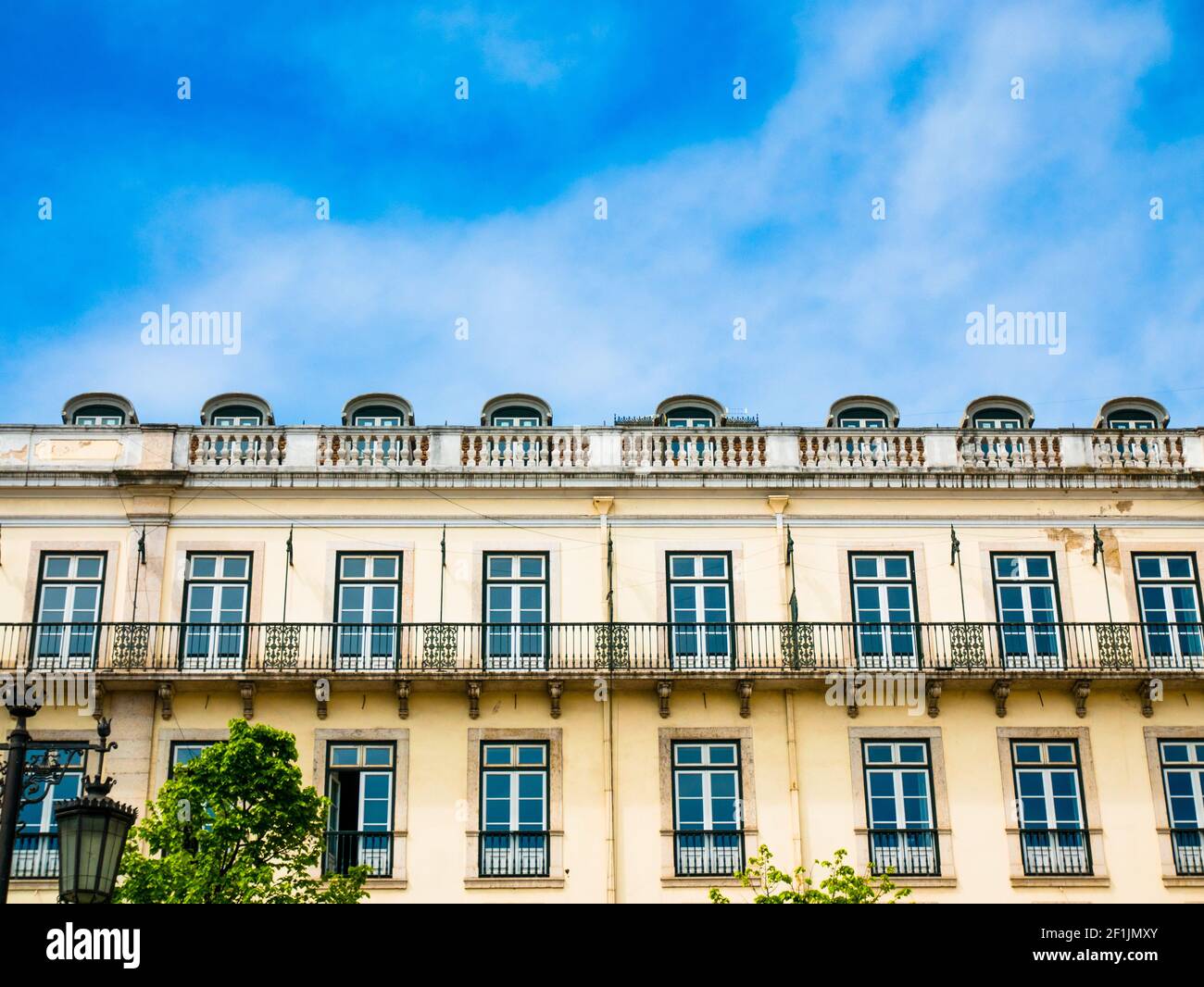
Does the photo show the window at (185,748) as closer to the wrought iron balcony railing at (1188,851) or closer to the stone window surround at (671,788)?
the stone window surround at (671,788)

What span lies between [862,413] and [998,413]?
2636mm

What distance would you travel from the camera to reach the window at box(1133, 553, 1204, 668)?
2744 centimetres

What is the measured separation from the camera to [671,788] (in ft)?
86.3

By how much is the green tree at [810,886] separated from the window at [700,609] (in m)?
3.56

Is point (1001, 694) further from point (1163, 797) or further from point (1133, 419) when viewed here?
point (1133, 419)

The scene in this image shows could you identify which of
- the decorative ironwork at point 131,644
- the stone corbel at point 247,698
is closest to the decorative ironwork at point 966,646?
the stone corbel at point 247,698

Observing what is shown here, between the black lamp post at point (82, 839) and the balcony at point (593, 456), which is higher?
the balcony at point (593, 456)

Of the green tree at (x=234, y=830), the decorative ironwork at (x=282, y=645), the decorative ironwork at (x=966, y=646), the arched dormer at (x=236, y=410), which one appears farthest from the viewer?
the arched dormer at (x=236, y=410)

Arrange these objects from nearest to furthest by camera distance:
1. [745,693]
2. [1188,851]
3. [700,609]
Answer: [1188,851] < [745,693] < [700,609]

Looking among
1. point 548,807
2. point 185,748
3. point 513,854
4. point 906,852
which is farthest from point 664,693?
point 185,748

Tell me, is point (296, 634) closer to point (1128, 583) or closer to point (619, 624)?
point (619, 624)

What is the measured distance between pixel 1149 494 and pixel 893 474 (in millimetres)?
4666

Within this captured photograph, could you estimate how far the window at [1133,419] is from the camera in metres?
30.4

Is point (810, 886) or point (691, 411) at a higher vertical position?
point (691, 411)
